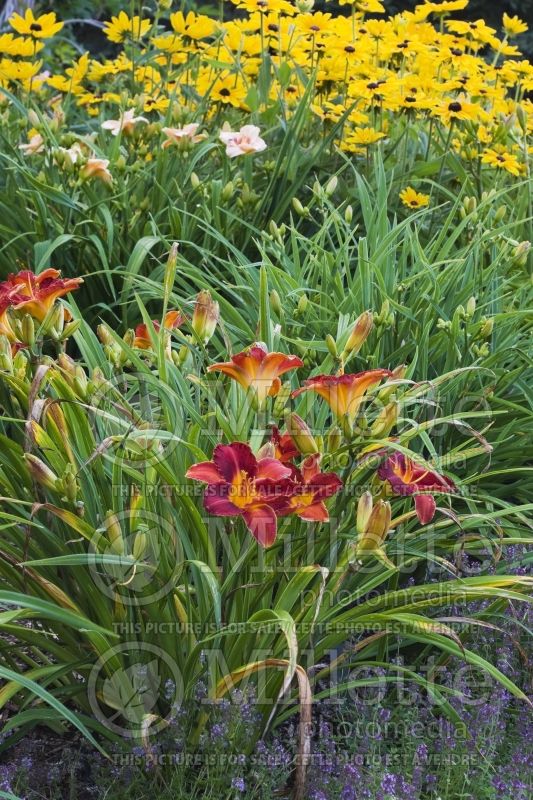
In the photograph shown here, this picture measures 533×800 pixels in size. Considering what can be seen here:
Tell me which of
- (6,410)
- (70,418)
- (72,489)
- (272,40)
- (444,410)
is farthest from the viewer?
(272,40)

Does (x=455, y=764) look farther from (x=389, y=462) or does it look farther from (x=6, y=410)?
(x=6, y=410)

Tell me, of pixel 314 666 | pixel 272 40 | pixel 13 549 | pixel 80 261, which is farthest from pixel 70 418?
pixel 272 40

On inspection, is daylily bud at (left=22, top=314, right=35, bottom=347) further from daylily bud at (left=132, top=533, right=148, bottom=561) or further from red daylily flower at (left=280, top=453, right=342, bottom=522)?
red daylily flower at (left=280, top=453, right=342, bottom=522)

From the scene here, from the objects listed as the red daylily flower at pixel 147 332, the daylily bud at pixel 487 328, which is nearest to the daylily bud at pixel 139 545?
the red daylily flower at pixel 147 332

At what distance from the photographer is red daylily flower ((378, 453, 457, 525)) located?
173 cm

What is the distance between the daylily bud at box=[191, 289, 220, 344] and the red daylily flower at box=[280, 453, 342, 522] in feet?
1.24

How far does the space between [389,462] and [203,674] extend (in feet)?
1.76

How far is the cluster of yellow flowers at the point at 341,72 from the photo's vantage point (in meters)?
3.72

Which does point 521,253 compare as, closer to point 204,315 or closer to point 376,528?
point 204,315

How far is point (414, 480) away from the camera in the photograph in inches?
69.6

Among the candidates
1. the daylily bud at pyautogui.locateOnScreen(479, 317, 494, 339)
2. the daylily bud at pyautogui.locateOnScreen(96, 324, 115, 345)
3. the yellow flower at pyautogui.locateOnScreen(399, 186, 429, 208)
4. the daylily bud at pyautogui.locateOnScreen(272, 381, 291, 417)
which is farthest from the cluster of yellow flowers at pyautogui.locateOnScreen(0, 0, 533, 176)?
the daylily bud at pyautogui.locateOnScreen(272, 381, 291, 417)

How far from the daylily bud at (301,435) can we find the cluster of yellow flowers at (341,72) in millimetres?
2123

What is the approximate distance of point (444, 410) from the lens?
264 centimetres

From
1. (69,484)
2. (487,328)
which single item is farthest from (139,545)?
(487,328)
